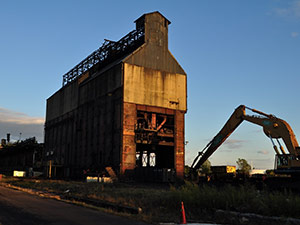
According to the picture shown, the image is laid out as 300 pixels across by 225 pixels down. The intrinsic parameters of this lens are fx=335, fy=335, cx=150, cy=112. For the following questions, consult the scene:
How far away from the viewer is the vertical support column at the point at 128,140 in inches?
1753

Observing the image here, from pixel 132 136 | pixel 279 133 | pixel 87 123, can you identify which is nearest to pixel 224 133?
pixel 279 133

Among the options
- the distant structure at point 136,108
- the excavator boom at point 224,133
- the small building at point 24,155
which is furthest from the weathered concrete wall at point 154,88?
the small building at point 24,155

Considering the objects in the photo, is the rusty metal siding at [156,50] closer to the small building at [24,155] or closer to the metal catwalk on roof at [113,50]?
the metal catwalk on roof at [113,50]

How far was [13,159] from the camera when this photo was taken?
9931cm

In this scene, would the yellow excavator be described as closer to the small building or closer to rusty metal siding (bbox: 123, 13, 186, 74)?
rusty metal siding (bbox: 123, 13, 186, 74)

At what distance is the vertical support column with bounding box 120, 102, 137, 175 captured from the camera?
4453 centimetres

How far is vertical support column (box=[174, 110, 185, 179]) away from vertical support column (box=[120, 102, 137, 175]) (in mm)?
6691

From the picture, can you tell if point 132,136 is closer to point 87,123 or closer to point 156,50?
point 156,50

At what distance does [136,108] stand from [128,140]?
4.68 meters

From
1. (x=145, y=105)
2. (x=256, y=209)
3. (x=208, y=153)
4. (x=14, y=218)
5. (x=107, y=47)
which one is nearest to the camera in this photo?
(x=14, y=218)

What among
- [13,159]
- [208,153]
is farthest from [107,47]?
[13,159]

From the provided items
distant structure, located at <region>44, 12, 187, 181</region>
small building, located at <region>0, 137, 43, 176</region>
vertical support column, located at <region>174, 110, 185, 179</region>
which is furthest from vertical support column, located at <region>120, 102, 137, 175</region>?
small building, located at <region>0, 137, 43, 176</region>

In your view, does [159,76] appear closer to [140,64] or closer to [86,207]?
[140,64]

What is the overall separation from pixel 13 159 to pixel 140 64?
67770 mm
